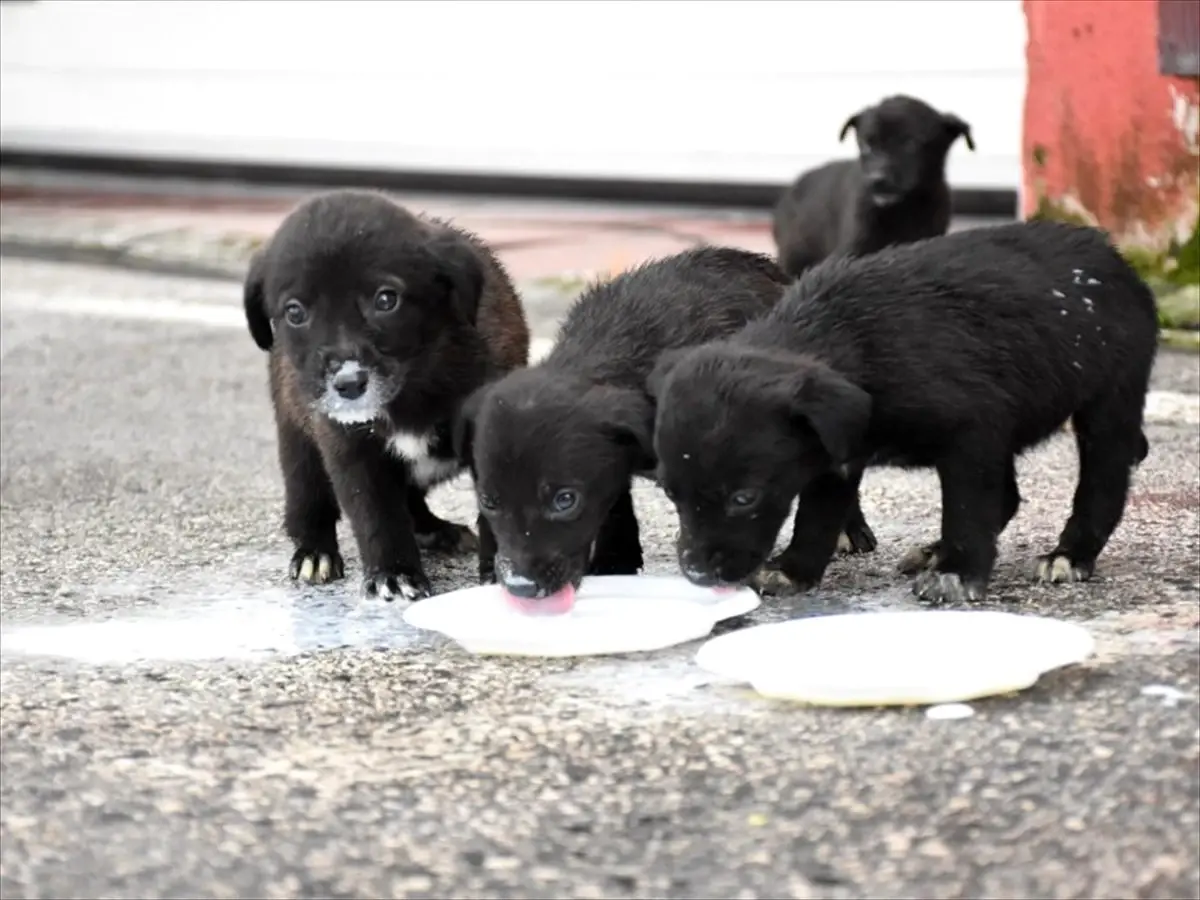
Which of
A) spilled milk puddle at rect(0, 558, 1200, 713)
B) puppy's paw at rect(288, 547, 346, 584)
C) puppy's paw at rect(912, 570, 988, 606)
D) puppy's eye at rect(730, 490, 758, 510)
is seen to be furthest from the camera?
puppy's paw at rect(288, 547, 346, 584)

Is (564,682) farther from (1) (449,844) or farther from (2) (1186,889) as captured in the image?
(2) (1186,889)

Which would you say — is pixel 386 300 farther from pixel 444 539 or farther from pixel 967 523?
pixel 967 523

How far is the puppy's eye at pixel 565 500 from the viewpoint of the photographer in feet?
11.0

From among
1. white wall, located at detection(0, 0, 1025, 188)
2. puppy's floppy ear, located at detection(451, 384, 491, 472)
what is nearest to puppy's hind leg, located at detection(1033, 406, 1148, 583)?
puppy's floppy ear, located at detection(451, 384, 491, 472)

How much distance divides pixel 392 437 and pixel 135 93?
8.37 metres

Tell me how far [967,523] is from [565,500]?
28.7 inches

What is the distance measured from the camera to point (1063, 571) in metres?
3.69

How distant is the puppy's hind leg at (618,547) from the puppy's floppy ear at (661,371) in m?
0.37

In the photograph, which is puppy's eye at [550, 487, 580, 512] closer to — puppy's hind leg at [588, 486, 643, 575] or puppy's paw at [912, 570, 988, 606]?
puppy's hind leg at [588, 486, 643, 575]

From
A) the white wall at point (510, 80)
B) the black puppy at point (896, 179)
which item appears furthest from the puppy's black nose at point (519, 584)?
the white wall at point (510, 80)

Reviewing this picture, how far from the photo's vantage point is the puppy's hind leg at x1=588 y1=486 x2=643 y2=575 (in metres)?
3.77

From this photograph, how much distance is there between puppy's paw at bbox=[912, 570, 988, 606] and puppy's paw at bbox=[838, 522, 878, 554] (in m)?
0.56

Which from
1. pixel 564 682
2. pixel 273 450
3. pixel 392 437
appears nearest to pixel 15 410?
pixel 273 450

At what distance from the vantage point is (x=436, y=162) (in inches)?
416
